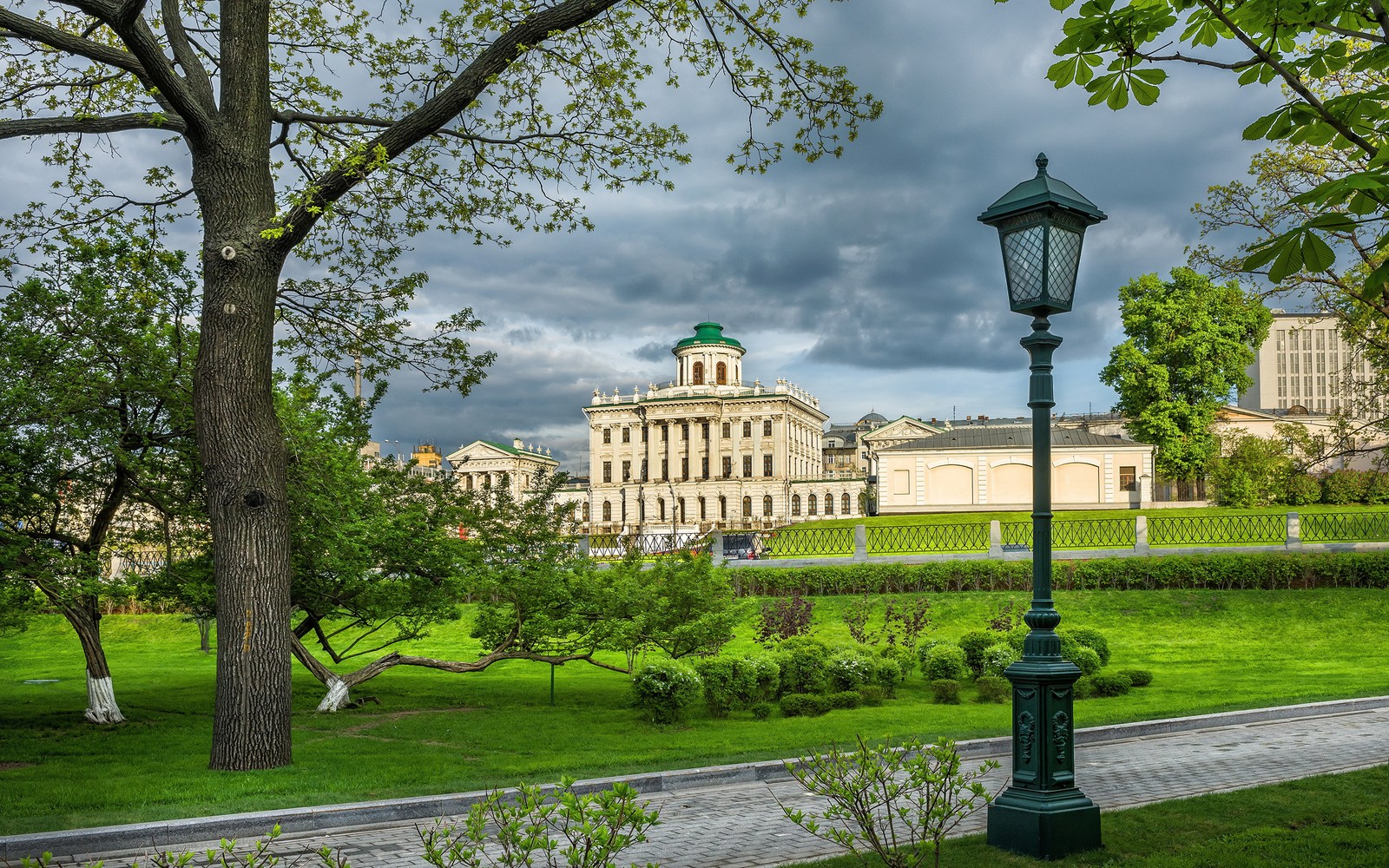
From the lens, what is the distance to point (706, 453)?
98.5 m

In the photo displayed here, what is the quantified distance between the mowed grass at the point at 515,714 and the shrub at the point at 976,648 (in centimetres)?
94

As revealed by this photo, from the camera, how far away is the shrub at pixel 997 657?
15.8m

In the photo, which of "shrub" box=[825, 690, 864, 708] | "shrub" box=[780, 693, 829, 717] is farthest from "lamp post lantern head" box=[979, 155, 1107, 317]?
"shrub" box=[825, 690, 864, 708]

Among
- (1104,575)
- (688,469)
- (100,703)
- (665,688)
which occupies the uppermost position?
(688,469)

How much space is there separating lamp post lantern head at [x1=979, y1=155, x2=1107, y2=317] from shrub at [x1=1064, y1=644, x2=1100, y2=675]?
10.0m

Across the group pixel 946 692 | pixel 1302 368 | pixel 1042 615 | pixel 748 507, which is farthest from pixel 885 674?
pixel 1302 368

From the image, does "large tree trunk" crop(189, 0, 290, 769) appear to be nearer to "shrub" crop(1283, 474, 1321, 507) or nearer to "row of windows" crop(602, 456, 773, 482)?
"shrub" crop(1283, 474, 1321, 507)

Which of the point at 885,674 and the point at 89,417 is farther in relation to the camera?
the point at 885,674

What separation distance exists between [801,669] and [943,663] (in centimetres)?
271

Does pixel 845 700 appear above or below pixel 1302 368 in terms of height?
below

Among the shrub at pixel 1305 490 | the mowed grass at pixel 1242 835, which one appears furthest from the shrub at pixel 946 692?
the shrub at pixel 1305 490

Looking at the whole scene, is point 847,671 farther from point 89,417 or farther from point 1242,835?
point 89,417

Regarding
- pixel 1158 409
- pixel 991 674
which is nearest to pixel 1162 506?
pixel 1158 409

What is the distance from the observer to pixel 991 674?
1594 centimetres
